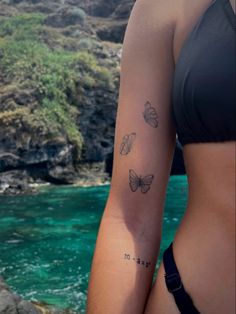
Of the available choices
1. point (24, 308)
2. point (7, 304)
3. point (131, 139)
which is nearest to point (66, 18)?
point (24, 308)

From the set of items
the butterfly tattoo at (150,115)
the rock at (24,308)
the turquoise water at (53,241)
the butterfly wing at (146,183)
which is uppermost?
the butterfly tattoo at (150,115)

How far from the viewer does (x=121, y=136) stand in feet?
4.05

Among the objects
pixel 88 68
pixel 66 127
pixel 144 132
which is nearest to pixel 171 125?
pixel 144 132

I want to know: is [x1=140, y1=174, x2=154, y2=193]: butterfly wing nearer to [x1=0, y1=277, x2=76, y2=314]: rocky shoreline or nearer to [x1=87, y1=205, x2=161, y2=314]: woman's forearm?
[x1=87, y1=205, x2=161, y2=314]: woman's forearm

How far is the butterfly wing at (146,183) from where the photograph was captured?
46.4 inches

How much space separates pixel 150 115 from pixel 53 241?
10.4m

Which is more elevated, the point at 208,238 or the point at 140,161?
the point at 140,161

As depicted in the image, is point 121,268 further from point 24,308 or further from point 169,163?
point 24,308

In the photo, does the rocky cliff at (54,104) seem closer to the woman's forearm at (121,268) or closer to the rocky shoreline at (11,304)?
the rocky shoreline at (11,304)

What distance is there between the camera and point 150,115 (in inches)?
46.9

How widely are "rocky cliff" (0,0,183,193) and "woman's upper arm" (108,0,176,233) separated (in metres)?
20.2

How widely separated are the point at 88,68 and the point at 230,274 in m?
28.2

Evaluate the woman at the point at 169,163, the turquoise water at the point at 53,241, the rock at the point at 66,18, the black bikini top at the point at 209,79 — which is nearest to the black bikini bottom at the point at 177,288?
the woman at the point at 169,163

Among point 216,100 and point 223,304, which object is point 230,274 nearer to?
point 223,304
